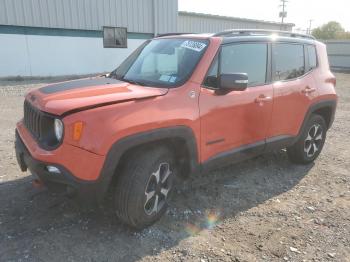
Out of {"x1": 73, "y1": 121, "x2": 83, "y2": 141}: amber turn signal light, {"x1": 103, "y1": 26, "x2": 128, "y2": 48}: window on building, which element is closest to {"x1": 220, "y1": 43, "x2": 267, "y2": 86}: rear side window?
{"x1": 73, "y1": 121, "x2": 83, "y2": 141}: amber turn signal light

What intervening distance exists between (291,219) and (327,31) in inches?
2379

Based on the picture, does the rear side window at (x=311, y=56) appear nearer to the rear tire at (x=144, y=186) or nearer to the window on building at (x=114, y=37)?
the rear tire at (x=144, y=186)

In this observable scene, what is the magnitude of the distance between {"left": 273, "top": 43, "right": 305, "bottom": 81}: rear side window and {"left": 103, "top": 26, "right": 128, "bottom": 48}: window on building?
15080 mm

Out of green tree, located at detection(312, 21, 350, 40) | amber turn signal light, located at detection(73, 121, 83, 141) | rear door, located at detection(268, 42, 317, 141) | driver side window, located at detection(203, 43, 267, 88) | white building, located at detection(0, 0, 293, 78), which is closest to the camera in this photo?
amber turn signal light, located at detection(73, 121, 83, 141)

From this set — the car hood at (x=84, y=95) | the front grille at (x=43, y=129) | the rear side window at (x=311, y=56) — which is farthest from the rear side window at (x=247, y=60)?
the front grille at (x=43, y=129)

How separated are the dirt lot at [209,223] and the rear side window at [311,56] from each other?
4.87 feet

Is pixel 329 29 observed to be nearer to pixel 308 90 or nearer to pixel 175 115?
pixel 308 90

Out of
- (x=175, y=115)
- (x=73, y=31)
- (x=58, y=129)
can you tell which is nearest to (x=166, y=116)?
(x=175, y=115)

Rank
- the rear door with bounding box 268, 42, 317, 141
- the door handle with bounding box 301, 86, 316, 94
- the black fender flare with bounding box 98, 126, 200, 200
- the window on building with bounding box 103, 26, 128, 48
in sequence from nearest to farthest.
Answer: the black fender flare with bounding box 98, 126, 200, 200, the rear door with bounding box 268, 42, 317, 141, the door handle with bounding box 301, 86, 316, 94, the window on building with bounding box 103, 26, 128, 48

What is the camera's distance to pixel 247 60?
4.16 meters

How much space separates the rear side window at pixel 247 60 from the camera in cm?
391

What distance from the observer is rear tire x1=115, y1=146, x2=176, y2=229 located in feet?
10.3

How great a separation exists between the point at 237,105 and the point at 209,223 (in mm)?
1259

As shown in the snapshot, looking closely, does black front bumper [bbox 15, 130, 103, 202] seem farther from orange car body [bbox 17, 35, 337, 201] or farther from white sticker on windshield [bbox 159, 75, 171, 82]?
white sticker on windshield [bbox 159, 75, 171, 82]
